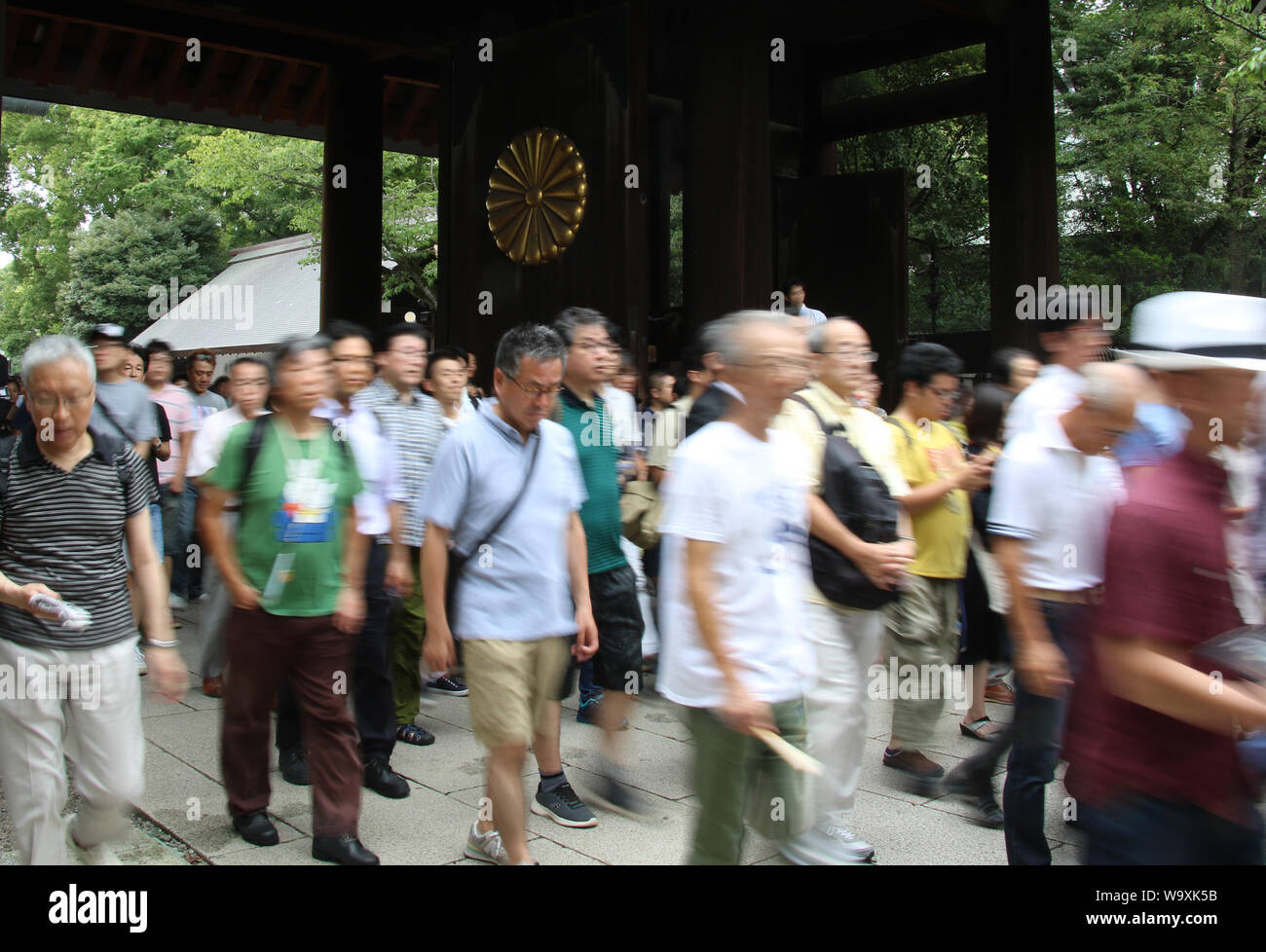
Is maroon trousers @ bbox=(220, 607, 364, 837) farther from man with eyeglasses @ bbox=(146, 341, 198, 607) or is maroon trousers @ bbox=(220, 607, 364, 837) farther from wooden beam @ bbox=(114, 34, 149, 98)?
wooden beam @ bbox=(114, 34, 149, 98)

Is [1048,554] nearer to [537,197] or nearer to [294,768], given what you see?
[294,768]

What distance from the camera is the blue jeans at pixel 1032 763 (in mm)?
3504

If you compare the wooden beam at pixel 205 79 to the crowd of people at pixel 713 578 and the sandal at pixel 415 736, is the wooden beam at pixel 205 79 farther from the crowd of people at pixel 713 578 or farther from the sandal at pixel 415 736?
the sandal at pixel 415 736

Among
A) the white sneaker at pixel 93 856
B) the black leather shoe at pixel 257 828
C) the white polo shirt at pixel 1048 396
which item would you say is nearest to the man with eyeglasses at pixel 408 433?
the black leather shoe at pixel 257 828

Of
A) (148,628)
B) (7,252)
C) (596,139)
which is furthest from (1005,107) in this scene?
(7,252)

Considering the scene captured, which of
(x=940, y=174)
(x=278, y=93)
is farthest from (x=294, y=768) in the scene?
(x=940, y=174)


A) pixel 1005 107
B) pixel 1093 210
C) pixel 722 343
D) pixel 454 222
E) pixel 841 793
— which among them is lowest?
pixel 841 793

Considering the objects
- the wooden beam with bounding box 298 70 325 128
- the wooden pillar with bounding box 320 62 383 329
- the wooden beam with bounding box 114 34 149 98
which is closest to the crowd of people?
the wooden pillar with bounding box 320 62 383 329

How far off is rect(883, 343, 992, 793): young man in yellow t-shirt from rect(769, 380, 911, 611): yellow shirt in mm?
515

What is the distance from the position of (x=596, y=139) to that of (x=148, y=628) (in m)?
6.53

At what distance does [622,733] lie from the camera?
4781 millimetres

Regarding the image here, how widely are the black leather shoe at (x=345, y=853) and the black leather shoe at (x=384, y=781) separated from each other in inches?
30.4

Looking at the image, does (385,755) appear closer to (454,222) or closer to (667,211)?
(454,222)

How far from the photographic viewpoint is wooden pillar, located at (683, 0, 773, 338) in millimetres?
8797
